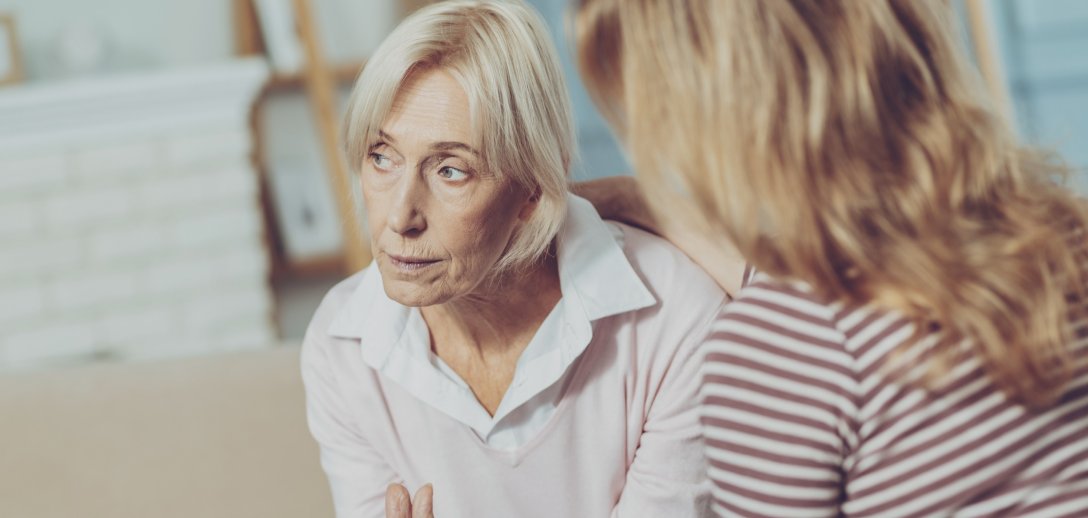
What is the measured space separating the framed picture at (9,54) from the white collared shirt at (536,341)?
2419 mm

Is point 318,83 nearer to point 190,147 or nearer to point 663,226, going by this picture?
point 190,147

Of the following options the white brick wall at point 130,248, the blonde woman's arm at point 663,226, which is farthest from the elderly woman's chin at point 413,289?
the white brick wall at point 130,248

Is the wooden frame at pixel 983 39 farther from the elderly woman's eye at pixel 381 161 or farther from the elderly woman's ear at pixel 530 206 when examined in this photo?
the elderly woman's eye at pixel 381 161

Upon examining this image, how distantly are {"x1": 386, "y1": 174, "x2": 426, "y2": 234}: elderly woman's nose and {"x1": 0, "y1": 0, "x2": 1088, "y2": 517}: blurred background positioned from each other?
1.79 m

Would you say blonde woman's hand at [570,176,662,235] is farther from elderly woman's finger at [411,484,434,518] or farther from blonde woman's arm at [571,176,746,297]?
elderly woman's finger at [411,484,434,518]

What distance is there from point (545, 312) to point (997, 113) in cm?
53

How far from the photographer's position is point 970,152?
0.86 m

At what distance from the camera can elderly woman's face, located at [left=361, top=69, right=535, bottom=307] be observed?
3.64ft

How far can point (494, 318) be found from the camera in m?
1.25

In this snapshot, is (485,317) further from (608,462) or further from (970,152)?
(970,152)

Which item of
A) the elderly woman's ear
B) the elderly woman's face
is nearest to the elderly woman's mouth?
the elderly woman's face

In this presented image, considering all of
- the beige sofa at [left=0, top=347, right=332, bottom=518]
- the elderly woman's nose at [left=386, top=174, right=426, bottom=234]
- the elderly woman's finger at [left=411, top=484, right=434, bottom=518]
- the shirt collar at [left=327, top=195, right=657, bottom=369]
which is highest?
the elderly woman's nose at [left=386, top=174, right=426, bottom=234]

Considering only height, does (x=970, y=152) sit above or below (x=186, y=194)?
below

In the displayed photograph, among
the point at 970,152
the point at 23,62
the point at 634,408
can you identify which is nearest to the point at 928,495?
the point at 970,152
